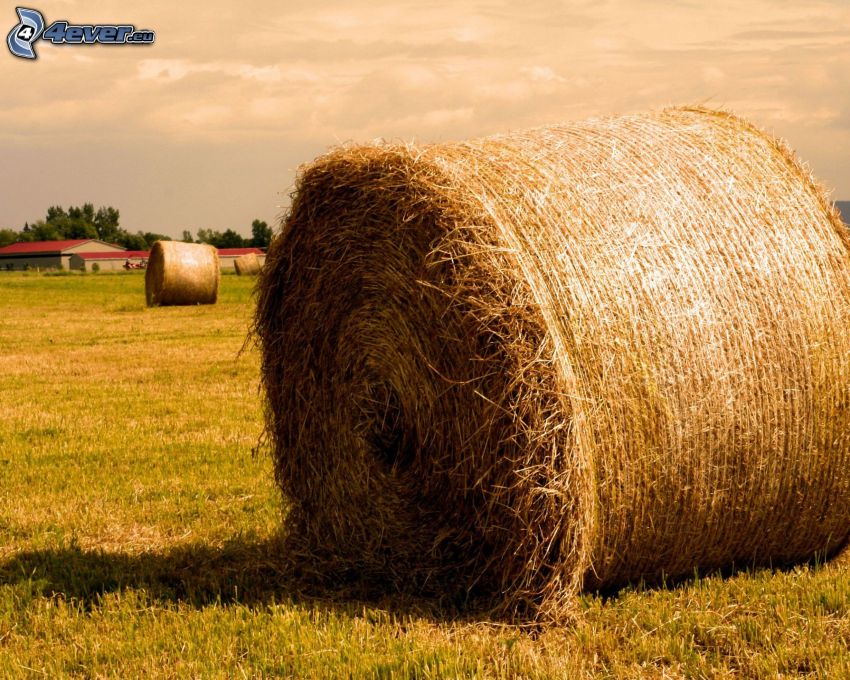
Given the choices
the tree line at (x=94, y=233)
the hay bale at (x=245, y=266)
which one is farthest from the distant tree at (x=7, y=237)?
the hay bale at (x=245, y=266)

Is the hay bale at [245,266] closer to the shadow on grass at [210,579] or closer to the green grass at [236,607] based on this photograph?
the green grass at [236,607]

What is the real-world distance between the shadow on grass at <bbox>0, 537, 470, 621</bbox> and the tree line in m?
88.2

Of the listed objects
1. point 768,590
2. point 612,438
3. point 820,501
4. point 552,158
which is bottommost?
point 768,590

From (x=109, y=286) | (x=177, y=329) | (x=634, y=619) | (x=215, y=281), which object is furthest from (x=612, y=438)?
(x=109, y=286)

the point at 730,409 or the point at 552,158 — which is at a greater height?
the point at 552,158

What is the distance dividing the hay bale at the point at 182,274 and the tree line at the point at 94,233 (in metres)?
68.3

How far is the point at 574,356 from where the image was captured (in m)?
4.59

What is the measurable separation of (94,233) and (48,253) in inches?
640

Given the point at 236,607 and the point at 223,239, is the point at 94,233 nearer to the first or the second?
the point at 223,239

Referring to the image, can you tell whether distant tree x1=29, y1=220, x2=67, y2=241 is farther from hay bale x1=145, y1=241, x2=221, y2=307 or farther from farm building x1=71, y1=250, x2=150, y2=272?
hay bale x1=145, y1=241, x2=221, y2=307

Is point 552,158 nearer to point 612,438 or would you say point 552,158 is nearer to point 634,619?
point 612,438

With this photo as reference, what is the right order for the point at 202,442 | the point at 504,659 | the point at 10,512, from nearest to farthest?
the point at 504,659
the point at 10,512
the point at 202,442

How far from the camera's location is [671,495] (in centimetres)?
486

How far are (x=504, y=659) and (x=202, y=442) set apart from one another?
4.85 metres
